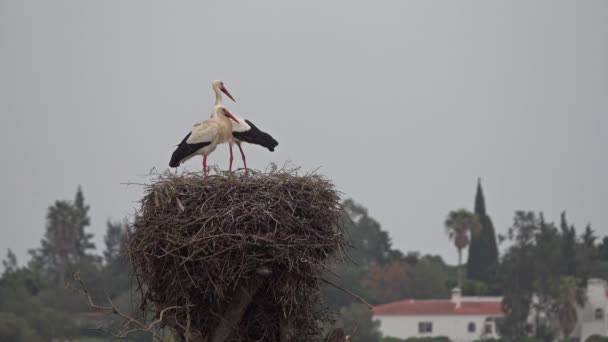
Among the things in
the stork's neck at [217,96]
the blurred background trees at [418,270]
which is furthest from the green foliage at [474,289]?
the stork's neck at [217,96]

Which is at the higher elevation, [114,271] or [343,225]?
[114,271]

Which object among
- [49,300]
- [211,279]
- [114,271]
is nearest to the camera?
[211,279]

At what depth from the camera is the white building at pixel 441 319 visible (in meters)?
84.3

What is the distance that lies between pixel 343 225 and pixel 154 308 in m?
1.85

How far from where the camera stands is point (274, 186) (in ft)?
38.2

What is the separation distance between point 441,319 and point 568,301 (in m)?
8.06

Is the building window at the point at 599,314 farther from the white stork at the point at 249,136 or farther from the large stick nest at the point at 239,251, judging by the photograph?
the large stick nest at the point at 239,251

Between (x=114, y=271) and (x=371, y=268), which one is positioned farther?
(x=371, y=268)

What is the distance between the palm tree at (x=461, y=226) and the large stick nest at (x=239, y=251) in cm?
8424

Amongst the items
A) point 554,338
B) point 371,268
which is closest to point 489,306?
point 554,338

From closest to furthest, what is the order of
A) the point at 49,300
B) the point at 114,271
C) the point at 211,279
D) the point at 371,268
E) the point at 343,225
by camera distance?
A: the point at 211,279 < the point at 343,225 < the point at 49,300 < the point at 114,271 < the point at 371,268

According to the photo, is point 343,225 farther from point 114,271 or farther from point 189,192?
point 114,271

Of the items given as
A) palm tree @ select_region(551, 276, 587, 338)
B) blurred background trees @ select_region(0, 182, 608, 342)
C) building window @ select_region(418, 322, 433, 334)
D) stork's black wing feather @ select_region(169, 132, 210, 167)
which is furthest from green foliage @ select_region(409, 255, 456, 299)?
stork's black wing feather @ select_region(169, 132, 210, 167)

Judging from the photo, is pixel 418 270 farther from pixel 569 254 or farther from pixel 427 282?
pixel 569 254
